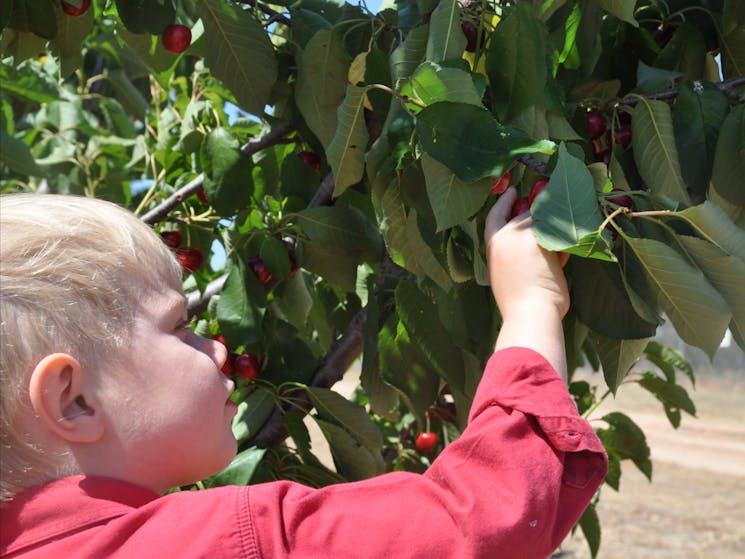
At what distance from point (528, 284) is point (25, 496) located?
51cm

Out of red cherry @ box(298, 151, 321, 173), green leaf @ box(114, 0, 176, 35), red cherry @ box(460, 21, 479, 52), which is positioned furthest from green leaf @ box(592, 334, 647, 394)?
green leaf @ box(114, 0, 176, 35)

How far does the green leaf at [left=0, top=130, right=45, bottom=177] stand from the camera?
2.64 meters

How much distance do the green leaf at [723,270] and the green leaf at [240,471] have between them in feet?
2.60

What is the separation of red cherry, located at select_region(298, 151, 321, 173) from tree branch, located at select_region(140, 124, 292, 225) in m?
0.05

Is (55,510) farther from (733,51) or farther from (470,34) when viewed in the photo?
(733,51)

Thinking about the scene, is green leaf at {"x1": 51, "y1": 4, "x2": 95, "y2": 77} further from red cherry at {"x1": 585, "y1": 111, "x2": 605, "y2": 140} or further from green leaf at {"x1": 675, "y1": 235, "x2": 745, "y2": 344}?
green leaf at {"x1": 675, "y1": 235, "x2": 745, "y2": 344}

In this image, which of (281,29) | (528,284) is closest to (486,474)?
(528,284)

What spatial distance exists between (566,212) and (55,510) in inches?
21.3

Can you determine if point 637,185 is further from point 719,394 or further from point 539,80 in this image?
point 719,394

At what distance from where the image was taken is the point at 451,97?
1137 millimetres

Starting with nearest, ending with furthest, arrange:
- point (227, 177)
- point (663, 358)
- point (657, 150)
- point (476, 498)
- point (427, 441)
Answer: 1. point (476, 498)
2. point (657, 150)
3. point (227, 177)
4. point (427, 441)
5. point (663, 358)

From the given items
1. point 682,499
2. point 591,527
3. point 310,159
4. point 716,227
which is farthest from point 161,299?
point 682,499

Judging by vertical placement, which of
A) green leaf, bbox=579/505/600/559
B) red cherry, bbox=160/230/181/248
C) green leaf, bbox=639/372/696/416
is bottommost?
green leaf, bbox=579/505/600/559

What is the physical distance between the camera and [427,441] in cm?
224
